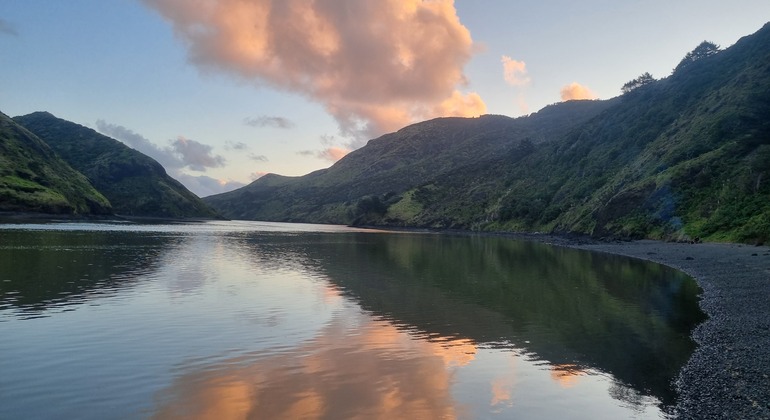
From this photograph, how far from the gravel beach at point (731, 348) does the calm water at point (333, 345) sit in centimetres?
94

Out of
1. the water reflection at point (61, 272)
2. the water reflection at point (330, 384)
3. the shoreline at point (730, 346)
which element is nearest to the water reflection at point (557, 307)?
the shoreline at point (730, 346)

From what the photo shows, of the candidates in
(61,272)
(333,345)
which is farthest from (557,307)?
(61,272)

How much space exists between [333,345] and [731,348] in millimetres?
19824

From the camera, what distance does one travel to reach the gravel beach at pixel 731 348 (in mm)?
15477

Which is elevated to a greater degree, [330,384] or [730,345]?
[730,345]

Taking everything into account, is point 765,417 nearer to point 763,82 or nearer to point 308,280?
point 308,280

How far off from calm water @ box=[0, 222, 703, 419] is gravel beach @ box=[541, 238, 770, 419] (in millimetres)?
941

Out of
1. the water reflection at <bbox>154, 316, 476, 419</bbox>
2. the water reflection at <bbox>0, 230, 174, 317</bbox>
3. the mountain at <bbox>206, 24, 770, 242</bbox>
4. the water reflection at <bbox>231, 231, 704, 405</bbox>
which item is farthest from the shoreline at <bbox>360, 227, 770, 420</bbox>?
the water reflection at <bbox>0, 230, 174, 317</bbox>

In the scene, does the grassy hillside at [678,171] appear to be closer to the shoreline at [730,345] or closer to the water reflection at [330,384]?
the shoreline at [730,345]

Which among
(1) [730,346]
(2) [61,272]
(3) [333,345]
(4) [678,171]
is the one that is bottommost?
(3) [333,345]

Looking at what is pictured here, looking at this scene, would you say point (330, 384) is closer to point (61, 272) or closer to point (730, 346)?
point (730, 346)

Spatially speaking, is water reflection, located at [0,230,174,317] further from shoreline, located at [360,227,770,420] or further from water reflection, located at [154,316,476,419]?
shoreline, located at [360,227,770,420]

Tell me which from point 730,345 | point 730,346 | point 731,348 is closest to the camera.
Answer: point 731,348

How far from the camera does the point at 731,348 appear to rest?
71.1 ft
